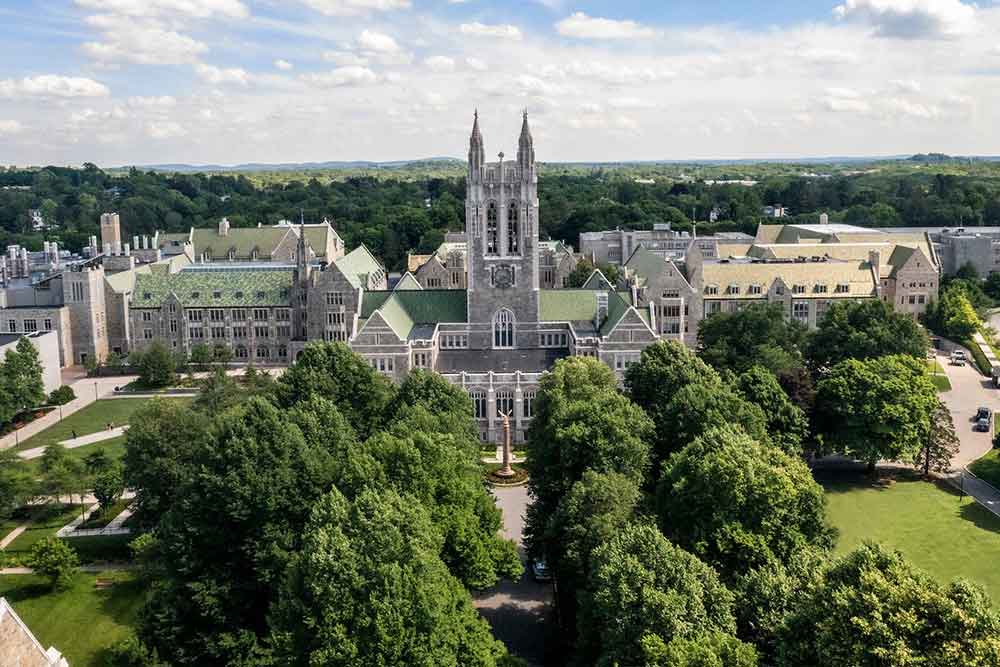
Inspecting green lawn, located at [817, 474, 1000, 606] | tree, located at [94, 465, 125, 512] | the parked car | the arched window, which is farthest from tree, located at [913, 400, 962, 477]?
tree, located at [94, 465, 125, 512]

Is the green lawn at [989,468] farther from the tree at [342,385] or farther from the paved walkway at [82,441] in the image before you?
the paved walkway at [82,441]

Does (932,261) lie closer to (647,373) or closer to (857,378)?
(857,378)

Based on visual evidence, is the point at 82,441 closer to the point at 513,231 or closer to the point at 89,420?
the point at 89,420

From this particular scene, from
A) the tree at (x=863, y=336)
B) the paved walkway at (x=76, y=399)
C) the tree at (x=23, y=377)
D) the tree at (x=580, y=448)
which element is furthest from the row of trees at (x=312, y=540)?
the tree at (x=863, y=336)

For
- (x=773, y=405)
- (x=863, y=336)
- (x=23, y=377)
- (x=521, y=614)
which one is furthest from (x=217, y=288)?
(x=521, y=614)

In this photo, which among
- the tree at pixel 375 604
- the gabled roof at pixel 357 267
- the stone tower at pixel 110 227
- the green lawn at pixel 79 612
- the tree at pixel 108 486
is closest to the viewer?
the tree at pixel 375 604

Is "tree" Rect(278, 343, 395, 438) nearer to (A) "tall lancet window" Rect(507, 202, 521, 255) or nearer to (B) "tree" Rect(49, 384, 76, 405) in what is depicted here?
(A) "tall lancet window" Rect(507, 202, 521, 255)
